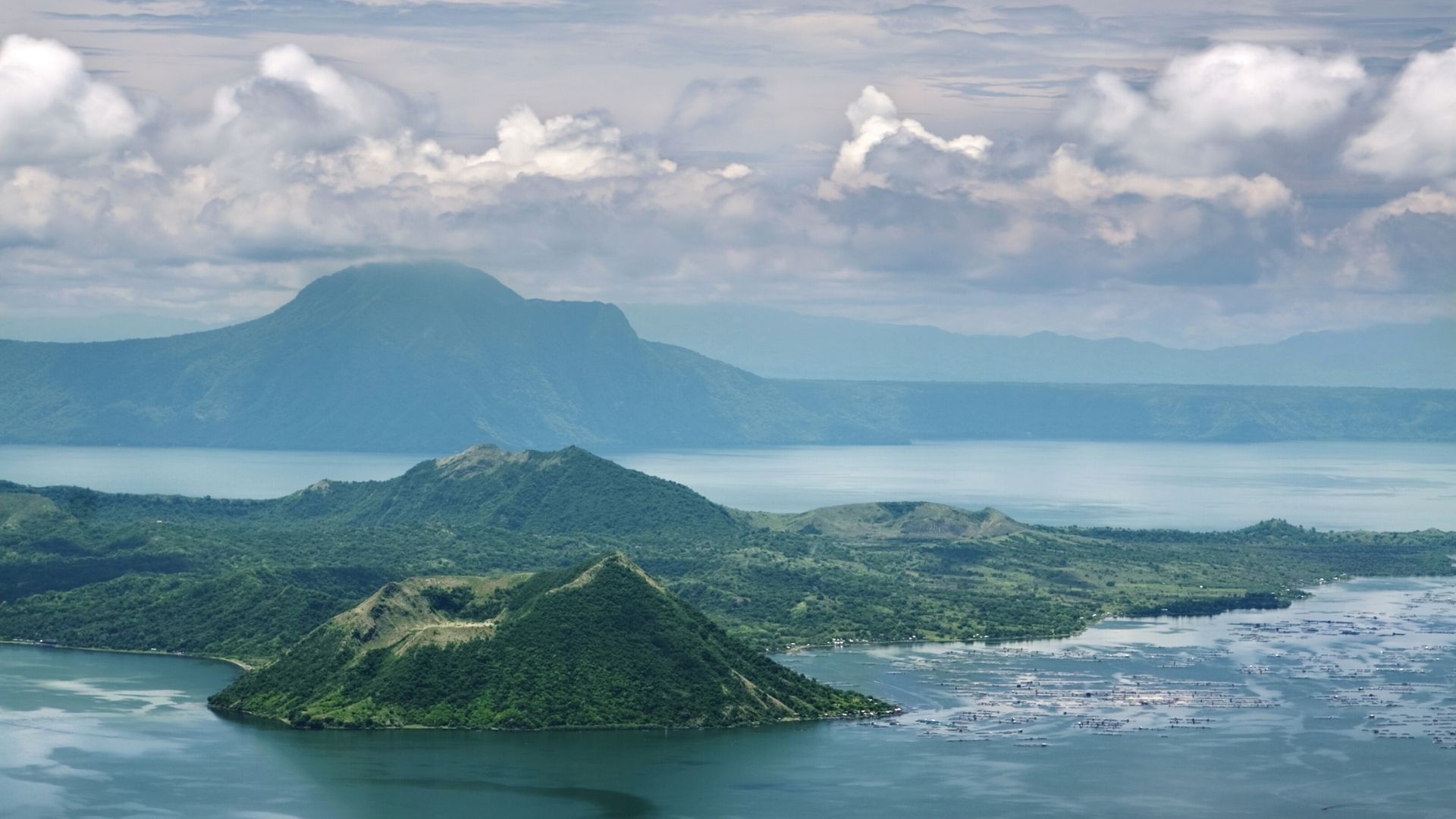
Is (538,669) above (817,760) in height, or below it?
above

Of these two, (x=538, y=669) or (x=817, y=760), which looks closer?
(x=817, y=760)

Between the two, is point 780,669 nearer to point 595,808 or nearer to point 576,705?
point 576,705

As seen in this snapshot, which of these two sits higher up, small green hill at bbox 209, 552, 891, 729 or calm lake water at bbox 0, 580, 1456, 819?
small green hill at bbox 209, 552, 891, 729

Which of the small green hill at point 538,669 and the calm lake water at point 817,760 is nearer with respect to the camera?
the calm lake water at point 817,760

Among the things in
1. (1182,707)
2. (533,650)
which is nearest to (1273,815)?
(1182,707)

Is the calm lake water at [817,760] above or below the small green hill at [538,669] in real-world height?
below
